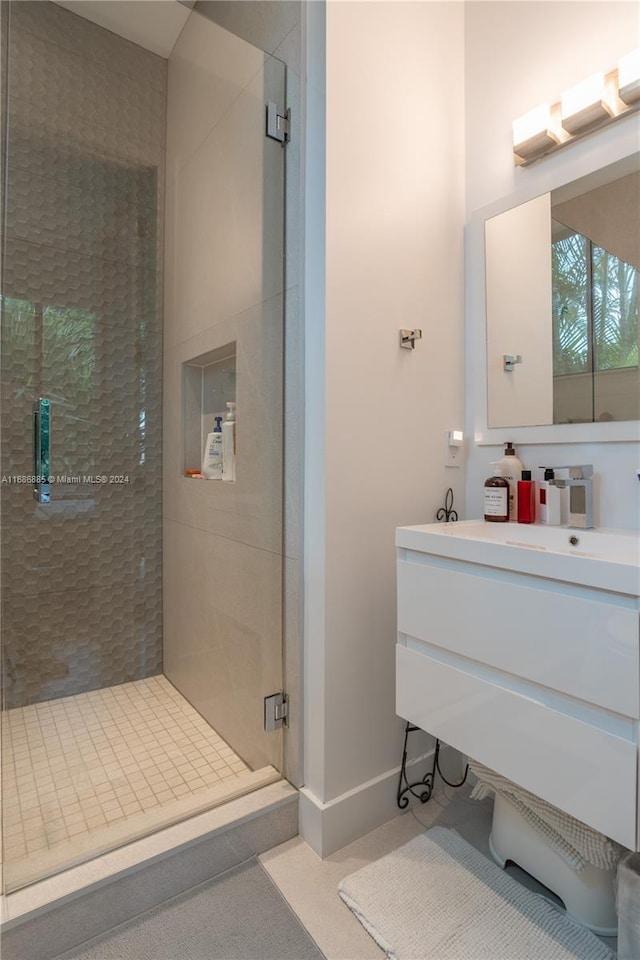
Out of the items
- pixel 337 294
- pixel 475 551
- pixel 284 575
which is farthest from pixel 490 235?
pixel 284 575

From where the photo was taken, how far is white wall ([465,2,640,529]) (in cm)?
127

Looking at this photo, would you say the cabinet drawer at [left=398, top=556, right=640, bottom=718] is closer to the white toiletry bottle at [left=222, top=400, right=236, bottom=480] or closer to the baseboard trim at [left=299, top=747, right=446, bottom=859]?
the baseboard trim at [left=299, top=747, right=446, bottom=859]

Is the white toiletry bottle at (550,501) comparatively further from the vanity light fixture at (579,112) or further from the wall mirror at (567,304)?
the vanity light fixture at (579,112)

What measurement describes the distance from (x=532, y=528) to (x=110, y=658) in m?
1.46

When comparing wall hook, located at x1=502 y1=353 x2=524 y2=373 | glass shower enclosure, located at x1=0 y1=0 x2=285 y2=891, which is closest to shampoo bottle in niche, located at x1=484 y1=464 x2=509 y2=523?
wall hook, located at x1=502 y1=353 x2=524 y2=373

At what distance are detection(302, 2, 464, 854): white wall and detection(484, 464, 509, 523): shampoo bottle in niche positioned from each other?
17 centimetres

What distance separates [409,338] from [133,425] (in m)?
1.01

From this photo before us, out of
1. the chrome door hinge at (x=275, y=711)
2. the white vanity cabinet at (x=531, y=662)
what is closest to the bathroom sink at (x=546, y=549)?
the white vanity cabinet at (x=531, y=662)

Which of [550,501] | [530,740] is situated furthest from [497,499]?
[530,740]

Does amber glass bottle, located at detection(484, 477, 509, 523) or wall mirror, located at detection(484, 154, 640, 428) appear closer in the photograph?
wall mirror, located at detection(484, 154, 640, 428)

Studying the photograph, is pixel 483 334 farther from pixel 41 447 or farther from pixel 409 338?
pixel 41 447

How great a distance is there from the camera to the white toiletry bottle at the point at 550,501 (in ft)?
4.41

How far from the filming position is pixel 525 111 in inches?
59.0

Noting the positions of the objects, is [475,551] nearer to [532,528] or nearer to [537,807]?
[532,528]
